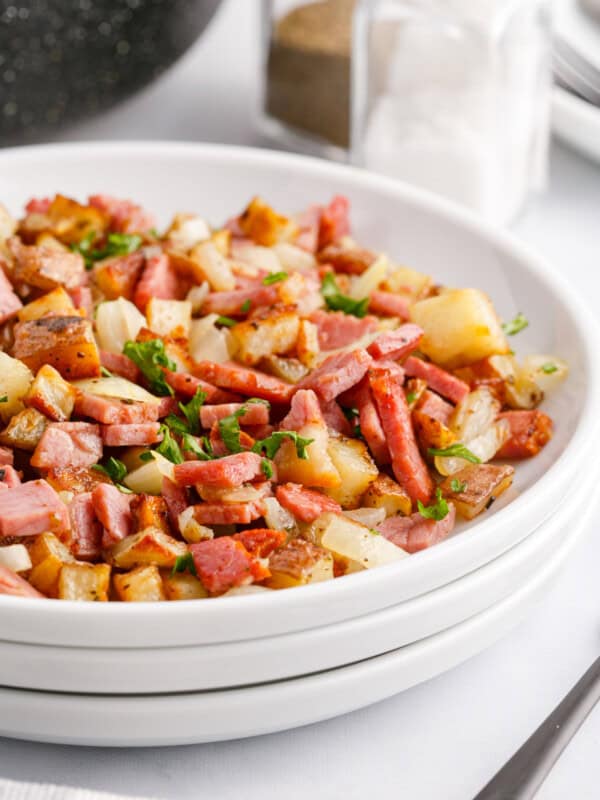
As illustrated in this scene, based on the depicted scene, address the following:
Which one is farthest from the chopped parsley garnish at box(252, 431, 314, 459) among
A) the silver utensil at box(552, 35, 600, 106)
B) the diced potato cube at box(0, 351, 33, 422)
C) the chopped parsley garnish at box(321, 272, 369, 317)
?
the silver utensil at box(552, 35, 600, 106)

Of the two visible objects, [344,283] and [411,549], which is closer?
[411,549]

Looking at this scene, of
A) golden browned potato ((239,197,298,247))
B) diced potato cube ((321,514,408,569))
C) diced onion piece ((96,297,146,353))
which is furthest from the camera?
golden browned potato ((239,197,298,247))

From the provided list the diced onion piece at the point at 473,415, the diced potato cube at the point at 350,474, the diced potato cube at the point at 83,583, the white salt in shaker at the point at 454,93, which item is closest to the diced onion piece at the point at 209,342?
the diced potato cube at the point at 350,474

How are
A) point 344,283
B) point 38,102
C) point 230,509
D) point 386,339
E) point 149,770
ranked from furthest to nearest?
point 38,102 → point 344,283 → point 386,339 → point 230,509 → point 149,770

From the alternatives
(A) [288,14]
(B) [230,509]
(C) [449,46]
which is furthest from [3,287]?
(A) [288,14]

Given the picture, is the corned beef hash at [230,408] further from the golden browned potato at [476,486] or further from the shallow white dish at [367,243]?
the shallow white dish at [367,243]

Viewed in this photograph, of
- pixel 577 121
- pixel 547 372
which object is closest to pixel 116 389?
pixel 547 372

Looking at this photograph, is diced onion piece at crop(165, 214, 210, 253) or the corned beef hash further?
diced onion piece at crop(165, 214, 210, 253)

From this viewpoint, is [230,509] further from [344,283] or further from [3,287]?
[344,283]

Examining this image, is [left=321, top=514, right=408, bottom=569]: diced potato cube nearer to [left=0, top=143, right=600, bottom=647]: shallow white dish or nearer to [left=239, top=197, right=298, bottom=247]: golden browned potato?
[left=0, top=143, right=600, bottom=647]: shallow white dish
